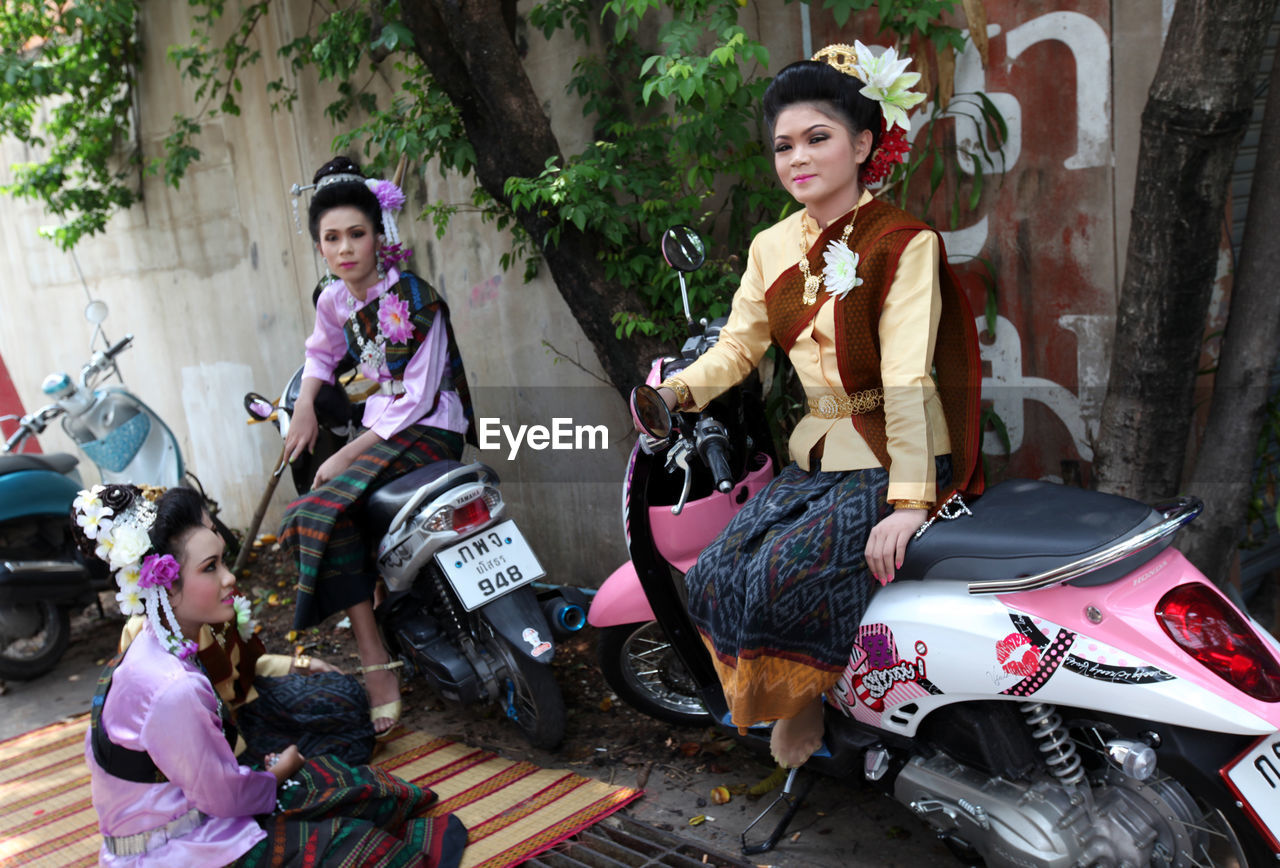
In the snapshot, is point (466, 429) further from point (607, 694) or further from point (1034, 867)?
point (1034, 867)

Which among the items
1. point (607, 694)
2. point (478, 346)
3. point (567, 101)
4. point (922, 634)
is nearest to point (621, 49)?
point (567, 101)

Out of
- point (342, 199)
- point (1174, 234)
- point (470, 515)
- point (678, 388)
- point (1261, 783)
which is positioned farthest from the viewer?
point (342, 199)

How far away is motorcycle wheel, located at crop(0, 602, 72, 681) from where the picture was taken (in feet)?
15.6

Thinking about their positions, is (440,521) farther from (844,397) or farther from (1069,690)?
(1069,690)

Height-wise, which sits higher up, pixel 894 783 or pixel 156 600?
pixel 156 600

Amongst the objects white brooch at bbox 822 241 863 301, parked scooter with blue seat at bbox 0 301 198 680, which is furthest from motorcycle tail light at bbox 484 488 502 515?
parked scooter with blue seat at bbox 0 301 198 680

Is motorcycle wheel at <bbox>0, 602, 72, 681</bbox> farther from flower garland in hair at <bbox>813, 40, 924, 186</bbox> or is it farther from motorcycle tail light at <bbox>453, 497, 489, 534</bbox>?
flower garland in hair at <bbox>813, 40, 924, 186</bbox>

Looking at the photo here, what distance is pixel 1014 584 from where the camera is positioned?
83.2 inches

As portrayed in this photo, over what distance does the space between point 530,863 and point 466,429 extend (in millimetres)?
1655

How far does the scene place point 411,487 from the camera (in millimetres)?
3594

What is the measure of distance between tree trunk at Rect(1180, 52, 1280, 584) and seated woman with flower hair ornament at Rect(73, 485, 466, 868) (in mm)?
2537

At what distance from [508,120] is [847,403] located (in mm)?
2196

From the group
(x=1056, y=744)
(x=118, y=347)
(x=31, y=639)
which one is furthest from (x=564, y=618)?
(x=118, y=347)

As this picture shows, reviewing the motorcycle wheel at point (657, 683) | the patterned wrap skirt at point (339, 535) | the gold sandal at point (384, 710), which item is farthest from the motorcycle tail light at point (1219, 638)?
the gold sandal at point (384, 710)
